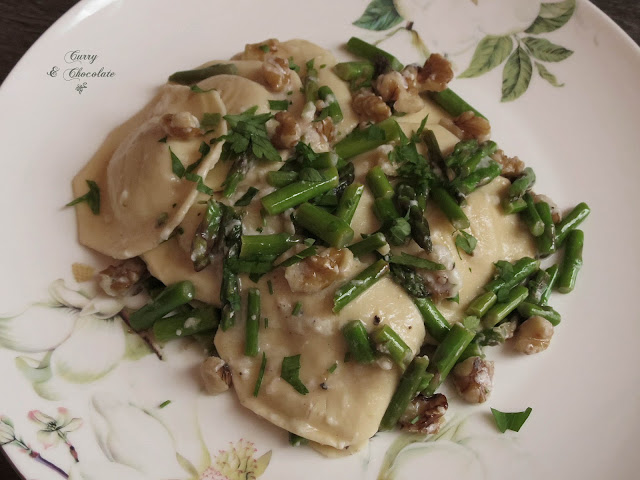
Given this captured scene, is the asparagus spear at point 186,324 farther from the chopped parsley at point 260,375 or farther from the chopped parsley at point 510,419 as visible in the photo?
the chopped parsley at point 510,419

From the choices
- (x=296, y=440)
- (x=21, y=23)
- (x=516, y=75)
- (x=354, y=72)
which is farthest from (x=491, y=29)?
(x=21, y=23)

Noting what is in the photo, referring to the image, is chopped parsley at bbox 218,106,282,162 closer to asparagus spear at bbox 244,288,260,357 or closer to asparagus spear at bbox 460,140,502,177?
asparagus spear at bbox 244,288,260,357

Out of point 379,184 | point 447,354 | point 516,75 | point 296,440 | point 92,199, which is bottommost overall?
point 296,440

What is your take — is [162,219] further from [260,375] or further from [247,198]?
[260,375]

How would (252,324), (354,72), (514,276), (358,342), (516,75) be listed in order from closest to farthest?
1. (358,342)
2. (252,324)
3. (514,276)
4. (354,72)
5. (516,75)

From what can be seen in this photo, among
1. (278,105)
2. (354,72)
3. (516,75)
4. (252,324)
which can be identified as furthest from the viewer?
(516,75)

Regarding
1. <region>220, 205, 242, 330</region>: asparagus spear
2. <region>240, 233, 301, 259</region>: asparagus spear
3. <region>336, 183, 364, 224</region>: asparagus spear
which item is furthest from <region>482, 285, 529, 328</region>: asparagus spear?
<region>220, 205, 242, 330</region>: asparagus spear

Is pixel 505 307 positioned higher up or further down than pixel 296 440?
higher up
